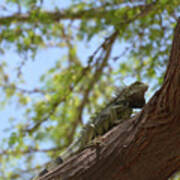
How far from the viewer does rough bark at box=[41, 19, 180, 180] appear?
3178 millimetres

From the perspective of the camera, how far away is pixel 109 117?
14.8 ft

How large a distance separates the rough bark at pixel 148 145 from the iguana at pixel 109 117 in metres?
0.77

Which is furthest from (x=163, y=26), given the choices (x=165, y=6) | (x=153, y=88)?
(x=153, y=88)

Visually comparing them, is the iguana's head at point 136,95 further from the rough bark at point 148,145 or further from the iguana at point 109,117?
the rough bark at point 148,145

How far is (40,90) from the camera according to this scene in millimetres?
8531

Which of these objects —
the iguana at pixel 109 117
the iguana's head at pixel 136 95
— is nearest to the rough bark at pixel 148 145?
the iguana at pixel 109 117

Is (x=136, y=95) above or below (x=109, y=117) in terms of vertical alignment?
above

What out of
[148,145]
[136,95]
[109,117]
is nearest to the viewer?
[148,145]

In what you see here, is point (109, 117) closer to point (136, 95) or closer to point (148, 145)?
point (136, 95)

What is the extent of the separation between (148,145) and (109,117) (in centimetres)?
128

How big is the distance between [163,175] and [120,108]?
1.43 meters

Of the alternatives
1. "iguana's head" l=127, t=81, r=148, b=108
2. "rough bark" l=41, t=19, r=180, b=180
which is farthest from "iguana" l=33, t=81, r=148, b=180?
"rough bark" l=41, t=19, r=180, b=180

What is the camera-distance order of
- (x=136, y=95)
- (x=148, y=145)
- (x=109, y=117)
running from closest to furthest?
(x=148, y=145) < (x=109, y=117) < (x=136, y=95)

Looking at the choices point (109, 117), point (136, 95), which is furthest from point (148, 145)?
point (136, 95)
